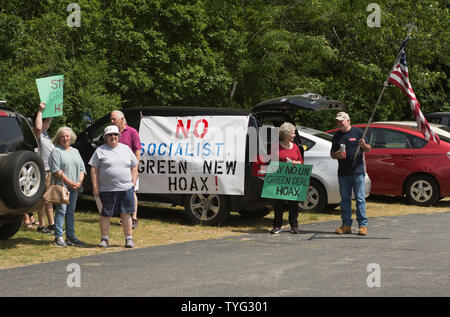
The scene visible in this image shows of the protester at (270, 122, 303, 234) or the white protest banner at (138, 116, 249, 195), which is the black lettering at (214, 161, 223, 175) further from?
the protester at (270, 122, 303, 234)

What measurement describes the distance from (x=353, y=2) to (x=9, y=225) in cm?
1551

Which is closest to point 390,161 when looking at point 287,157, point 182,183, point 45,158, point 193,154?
point 287,157

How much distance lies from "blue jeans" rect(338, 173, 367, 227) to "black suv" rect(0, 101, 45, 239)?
14.8 feet

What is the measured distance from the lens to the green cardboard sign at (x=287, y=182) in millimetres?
10617

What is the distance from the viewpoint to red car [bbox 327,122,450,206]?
45.8 feet

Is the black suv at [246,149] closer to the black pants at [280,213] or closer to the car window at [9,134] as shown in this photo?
the black pants at [280,213]

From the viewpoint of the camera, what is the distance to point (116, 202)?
919cm

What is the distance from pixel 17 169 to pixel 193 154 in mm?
3741

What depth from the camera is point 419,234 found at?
10312 mm

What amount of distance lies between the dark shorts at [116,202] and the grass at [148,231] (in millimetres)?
502

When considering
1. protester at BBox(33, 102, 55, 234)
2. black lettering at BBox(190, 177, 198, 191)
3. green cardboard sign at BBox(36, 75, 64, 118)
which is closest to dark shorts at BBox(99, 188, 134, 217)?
protester at BBox(33, 102, 55, 234)

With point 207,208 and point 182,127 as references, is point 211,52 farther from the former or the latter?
point 207,208
